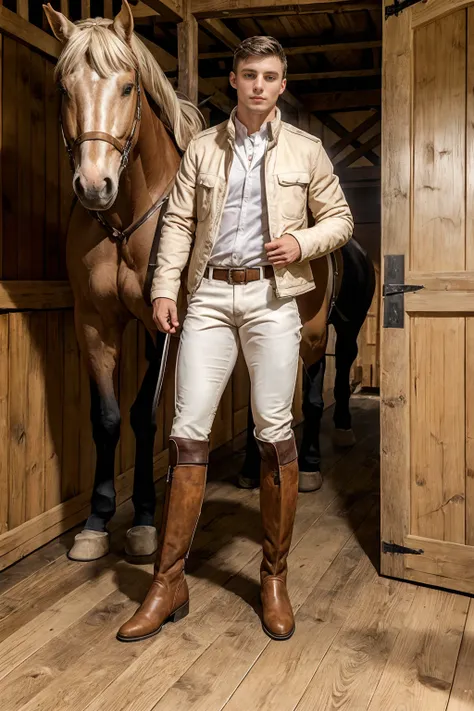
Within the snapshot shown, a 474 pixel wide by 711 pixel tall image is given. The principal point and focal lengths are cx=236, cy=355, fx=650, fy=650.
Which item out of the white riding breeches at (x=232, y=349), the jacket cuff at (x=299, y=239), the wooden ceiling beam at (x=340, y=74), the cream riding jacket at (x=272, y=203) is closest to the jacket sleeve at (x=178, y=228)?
the cream riding jacket at (x=272, y=203)

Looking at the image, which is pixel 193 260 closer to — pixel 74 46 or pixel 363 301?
pixel 74 46

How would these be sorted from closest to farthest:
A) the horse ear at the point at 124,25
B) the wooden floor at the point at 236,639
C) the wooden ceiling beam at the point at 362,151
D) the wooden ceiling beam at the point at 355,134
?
the wooden floor at the point at 236,639, the horse ear at the point at 124,25, the wooden ceiling beam at the point at 355,134, the wooden ceiling beam at the point at 362,151

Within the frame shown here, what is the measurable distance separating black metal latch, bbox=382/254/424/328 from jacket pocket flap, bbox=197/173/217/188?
722 mm

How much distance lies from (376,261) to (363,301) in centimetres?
263

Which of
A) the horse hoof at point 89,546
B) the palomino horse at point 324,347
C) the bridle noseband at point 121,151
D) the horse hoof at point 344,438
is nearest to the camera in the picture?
the bridle noseband at point 121,151

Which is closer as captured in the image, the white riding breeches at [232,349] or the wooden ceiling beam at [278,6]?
the white riding breeches at [232,349]

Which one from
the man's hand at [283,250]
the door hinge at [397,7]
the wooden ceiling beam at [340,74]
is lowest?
the man's hand at [283,250]

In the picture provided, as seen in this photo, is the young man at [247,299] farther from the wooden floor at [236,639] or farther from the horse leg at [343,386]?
the horse leg at [343,386]

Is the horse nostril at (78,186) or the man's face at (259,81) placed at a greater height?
the man's face at (259,81)

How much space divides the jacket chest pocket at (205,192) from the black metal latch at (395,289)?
716 mm

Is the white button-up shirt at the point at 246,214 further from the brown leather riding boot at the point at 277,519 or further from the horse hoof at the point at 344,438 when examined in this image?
the horse hoof at the point at 344,438

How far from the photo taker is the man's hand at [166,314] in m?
1.99

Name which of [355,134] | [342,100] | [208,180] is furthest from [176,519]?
[355,134]

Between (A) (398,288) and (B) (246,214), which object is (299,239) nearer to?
(B) (246,214)
